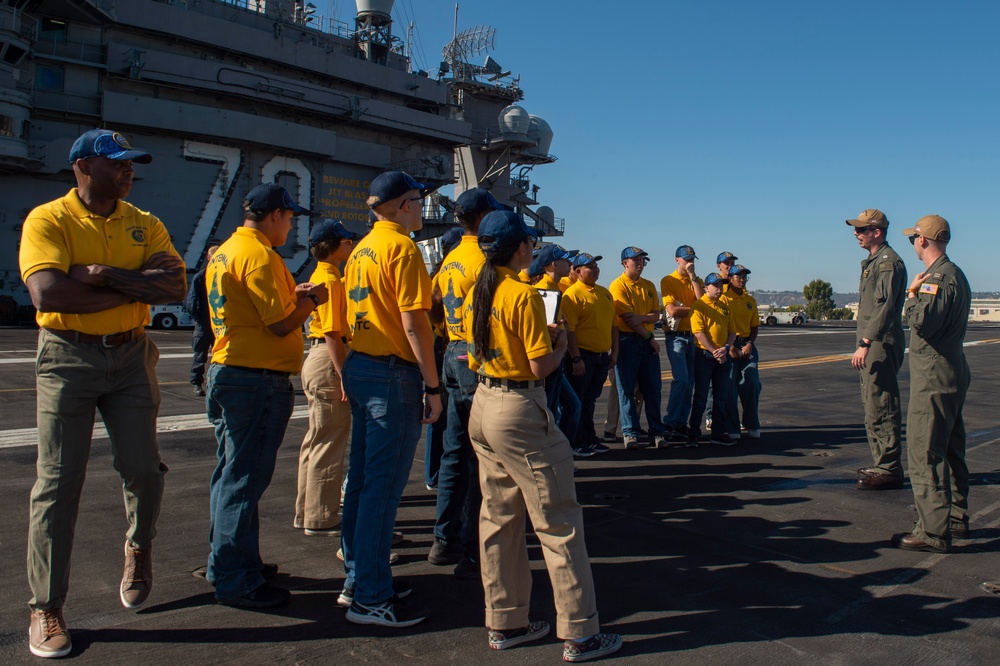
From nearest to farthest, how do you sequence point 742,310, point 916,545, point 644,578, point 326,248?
1. point 644,578
2. point 916,545
3. point 326,248
4. point 742,310

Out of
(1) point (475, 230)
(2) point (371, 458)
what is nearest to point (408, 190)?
(1) point (475, 230)

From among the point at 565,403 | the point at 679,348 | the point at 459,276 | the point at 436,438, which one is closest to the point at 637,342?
the point at 679,348

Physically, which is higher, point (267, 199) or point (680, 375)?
point (267, 199)

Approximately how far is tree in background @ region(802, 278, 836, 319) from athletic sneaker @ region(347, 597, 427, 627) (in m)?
97.2

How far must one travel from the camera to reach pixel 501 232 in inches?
134

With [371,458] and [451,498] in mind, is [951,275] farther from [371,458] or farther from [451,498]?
[371,458]

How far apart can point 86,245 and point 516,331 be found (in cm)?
199


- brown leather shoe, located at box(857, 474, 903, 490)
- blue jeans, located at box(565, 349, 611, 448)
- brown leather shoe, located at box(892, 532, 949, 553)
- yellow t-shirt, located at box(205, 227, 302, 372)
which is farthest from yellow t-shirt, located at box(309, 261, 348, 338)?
brown leather shoe, located at box(857, 474, 903, 490)

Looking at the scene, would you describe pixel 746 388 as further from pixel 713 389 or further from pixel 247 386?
pixel 247 386

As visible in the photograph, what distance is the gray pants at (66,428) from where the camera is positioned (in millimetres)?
3209

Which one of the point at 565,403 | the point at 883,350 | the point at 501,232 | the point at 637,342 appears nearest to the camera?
the point at 501,232

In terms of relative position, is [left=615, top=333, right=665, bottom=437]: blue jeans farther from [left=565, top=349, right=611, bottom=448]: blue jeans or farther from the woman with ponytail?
the woman with ponytail

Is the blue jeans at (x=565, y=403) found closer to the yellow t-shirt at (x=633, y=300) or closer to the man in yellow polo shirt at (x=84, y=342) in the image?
the yellow t-shirt at (x=633, y=300)

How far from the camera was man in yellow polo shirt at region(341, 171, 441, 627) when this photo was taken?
3500mm
